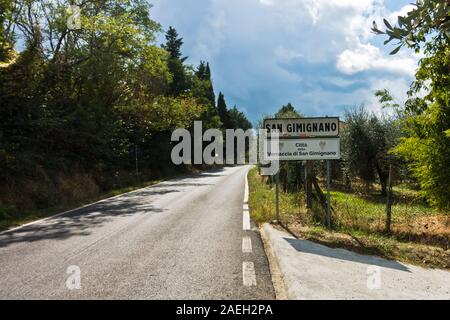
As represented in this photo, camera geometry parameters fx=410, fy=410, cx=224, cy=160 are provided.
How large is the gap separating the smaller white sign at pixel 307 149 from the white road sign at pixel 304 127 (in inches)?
5.3

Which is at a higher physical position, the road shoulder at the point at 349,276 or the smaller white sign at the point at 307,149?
the smaller white sign at the point at 307,149

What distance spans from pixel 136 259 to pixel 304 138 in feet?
15.8

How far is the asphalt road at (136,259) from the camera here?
489 centimetres

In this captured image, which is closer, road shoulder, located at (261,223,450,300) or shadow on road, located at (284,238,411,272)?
road shoulder, located at (261,223,450,300)

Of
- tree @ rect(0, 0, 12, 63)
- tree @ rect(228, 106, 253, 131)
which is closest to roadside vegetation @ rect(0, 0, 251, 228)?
tree @ rect(0, 0, 12, 63)

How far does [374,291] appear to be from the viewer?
467 cm

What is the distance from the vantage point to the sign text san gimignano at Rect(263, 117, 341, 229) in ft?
30.2

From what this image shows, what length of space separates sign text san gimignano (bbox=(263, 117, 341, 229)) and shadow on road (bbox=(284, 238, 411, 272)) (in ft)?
7.42

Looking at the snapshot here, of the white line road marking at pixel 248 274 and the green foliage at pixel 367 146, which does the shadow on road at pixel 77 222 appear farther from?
the green foliage at pixel 367 146

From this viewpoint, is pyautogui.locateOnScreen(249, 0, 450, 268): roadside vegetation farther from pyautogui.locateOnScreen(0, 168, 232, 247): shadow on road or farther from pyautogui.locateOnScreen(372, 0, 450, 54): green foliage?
pyautogui.locateOnScreen(0, 168, 232, 247): shadow on road

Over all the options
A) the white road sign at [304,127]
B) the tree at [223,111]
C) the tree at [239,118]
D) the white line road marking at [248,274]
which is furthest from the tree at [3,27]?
the tree at [239,118]

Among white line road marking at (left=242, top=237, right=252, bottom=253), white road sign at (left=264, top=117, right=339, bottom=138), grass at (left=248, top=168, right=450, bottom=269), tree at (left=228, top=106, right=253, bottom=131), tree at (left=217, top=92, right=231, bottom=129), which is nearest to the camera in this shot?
grass at (left=248, top=168, right=450, bottom=269)
